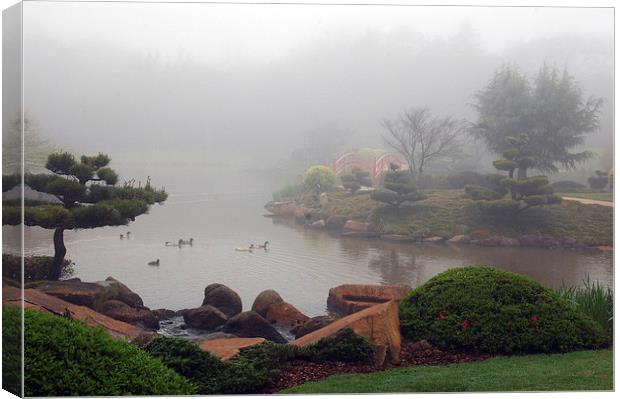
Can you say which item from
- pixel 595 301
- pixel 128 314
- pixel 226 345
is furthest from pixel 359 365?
pixel 595 301

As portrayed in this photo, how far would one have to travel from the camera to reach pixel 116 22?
916cm

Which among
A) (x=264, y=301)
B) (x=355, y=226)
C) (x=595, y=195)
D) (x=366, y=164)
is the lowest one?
(x=264, y=301)

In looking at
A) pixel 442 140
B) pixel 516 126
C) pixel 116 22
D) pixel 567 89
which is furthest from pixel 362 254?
pixel 116 22

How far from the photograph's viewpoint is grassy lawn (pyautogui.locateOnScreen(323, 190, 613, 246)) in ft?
32.5

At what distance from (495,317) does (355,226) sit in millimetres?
1880

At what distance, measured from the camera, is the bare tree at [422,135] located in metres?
9.95

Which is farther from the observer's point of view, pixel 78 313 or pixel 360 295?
pixel 360 295

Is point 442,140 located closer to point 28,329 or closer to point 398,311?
point 398,311

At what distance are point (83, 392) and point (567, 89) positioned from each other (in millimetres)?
6314

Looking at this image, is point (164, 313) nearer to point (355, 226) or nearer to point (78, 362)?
point (78, 362)

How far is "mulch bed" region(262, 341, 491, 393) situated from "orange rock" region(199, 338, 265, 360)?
492mm

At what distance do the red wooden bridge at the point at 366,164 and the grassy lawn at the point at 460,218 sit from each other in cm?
28

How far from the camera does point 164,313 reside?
366 inches

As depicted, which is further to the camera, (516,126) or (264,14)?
(516,126)
